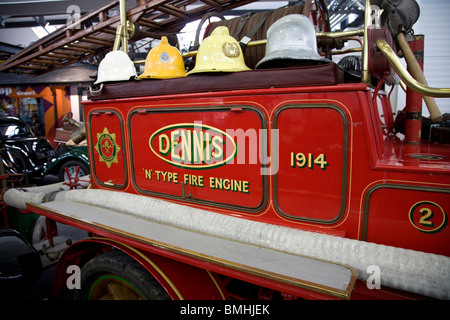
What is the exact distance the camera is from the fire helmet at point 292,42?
5.53 feet

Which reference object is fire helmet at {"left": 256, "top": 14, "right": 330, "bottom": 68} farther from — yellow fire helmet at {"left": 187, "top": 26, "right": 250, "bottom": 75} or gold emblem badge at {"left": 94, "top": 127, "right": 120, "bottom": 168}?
gold emblem badge at {"left": 94, "top": 127, "right": 120, "bottom": 168}

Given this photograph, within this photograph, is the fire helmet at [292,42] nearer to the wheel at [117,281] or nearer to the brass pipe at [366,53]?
the brass pipe at [366,53]

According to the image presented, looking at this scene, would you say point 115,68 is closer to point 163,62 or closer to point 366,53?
point 163,62

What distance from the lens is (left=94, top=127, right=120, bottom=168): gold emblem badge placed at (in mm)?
2359

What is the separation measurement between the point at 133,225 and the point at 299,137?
1.13 meters

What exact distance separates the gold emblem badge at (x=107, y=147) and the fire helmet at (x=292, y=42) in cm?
132

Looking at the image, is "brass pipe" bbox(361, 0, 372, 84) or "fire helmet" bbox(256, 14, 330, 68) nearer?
"brass pipe" bbox(361, 0, 372, 84)

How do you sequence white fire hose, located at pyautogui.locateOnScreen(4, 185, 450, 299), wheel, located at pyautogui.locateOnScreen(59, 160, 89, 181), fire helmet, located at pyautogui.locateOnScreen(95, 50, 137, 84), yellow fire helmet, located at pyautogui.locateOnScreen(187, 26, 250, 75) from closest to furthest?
white fire hose, located at pyautogui.locateOnScreen(4, 185, 450, 299)
yellow fire helmet, located at pyautogui.locateOnScreen(187, 26, 250, 75)
fire helmet, located at pyautogui.locateOnScreen(95, 50, 137, 84)
wheel, located at pyautogui.locateOnScreen(59, 160, 89, 181)

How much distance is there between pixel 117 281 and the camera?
1.86m

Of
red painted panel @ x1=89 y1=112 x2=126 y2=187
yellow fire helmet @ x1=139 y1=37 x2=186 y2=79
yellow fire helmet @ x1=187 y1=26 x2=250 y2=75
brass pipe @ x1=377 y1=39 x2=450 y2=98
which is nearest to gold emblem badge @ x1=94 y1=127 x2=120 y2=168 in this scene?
red painted panel @ x1=89 y1=112 x2=126 y2=187

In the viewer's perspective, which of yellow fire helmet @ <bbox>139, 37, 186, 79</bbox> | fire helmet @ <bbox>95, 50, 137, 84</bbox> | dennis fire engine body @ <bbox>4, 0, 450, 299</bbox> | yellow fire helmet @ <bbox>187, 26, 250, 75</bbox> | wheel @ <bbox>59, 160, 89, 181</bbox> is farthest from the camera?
wheel @ <bbox>59, 160, 89, 181</bbox>

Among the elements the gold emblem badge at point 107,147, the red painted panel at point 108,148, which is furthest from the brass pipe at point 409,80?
the gold emblem badge at point 107,147

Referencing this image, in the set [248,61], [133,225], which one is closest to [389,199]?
[133,225]
